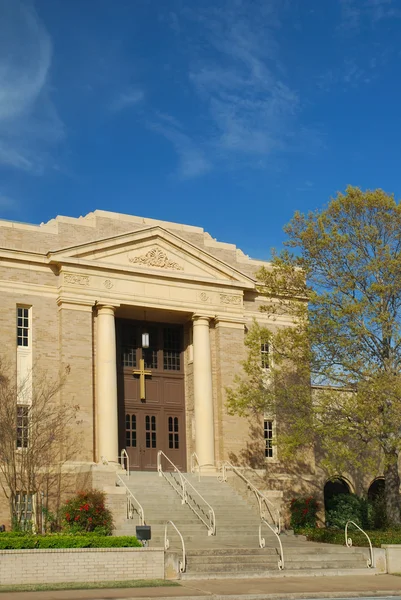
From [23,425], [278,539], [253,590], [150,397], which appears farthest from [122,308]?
[253,590]

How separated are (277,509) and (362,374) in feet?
17.9

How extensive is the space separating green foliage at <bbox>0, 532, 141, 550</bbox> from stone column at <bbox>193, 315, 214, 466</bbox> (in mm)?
10274

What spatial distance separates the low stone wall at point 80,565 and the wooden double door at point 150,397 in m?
11.2

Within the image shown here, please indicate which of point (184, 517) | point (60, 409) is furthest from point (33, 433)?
point (184, 517)

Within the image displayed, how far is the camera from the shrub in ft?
103

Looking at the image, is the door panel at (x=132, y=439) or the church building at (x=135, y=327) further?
the door panel at (x=132, y=439)

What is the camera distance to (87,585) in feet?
61.2

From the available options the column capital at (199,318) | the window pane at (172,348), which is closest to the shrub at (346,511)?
the window pane at (172,348)

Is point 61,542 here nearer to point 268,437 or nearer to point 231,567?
point 231,567

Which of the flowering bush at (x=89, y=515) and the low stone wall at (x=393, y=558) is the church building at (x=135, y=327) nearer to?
the flowering bush at (x=89, y=515)

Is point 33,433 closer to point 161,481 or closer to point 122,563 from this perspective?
point 161,481

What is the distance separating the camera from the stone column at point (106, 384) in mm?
28750

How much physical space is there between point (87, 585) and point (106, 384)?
11.2m

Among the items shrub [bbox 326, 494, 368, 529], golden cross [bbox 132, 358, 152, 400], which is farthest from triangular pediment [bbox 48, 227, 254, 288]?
shrub [bbox 326, 494, 368, 529]
